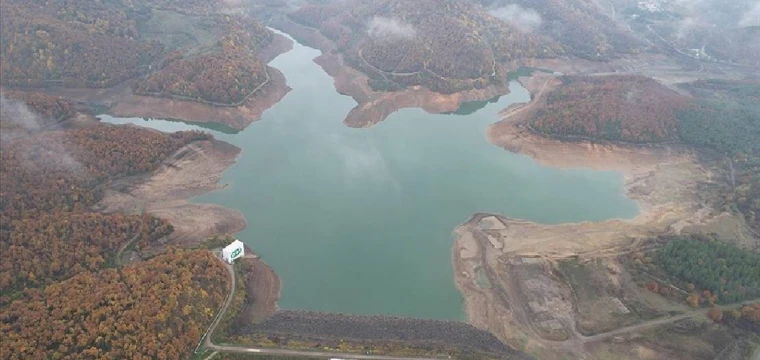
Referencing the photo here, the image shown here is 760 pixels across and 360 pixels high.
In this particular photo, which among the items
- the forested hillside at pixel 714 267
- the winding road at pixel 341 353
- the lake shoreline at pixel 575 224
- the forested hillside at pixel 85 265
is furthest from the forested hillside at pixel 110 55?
the forested hillside at pixel 714 267

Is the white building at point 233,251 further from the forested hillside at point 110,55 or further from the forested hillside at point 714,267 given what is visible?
the forested hillside at point 714,267

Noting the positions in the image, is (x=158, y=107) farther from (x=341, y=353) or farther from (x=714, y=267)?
(x=714, y=267)

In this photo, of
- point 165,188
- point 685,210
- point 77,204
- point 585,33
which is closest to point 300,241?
point 165,188

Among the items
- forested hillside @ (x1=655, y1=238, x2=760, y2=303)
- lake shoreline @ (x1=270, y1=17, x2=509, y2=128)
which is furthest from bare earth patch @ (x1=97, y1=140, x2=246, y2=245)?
forested hillside @ (x1=655, y1=238, x2=760, y2=303)

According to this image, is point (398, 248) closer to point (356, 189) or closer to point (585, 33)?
point (356, 189)

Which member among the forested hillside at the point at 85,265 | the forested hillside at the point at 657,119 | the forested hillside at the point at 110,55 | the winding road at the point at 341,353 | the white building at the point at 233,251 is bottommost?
the winding road at the point at 341,353
